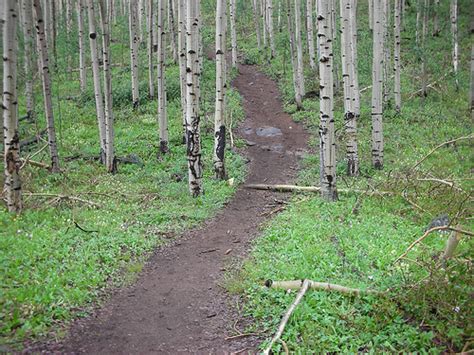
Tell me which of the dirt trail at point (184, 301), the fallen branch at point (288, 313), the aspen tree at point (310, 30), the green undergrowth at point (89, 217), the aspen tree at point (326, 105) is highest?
the aspen tree at point (310, 30)

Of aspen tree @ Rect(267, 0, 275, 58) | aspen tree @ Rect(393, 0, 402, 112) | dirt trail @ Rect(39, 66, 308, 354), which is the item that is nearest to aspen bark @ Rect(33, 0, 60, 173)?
dirt trail @ Rect(39, 66, 308, 354)

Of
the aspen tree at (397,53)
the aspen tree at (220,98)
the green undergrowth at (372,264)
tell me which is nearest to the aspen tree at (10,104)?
the green undergrowth at (372,264)

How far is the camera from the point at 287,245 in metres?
8.02

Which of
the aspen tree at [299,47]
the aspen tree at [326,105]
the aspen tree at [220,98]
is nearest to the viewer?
the aspen tree at [326,105]

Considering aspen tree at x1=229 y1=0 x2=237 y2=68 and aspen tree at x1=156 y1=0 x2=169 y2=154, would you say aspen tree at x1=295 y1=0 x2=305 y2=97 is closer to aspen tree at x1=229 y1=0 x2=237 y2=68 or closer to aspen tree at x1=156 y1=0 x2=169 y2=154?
aspen tree at x1=229 y1=0 x2=237 y2=68

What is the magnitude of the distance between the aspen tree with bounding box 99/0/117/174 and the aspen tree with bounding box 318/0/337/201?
21.3ft

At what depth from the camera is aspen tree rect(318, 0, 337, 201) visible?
384 inches

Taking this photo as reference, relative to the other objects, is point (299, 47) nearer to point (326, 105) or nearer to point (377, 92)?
point (377, 92)

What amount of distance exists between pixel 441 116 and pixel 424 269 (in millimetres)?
14155

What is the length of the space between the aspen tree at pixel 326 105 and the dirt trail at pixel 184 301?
5.49ft

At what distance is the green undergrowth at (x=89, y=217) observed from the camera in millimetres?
6055

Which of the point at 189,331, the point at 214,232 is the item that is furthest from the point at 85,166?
the point at 189,331

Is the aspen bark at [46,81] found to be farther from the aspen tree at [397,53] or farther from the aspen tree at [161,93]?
the aspen tree at [397,53]

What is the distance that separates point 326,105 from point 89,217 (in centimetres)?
606
